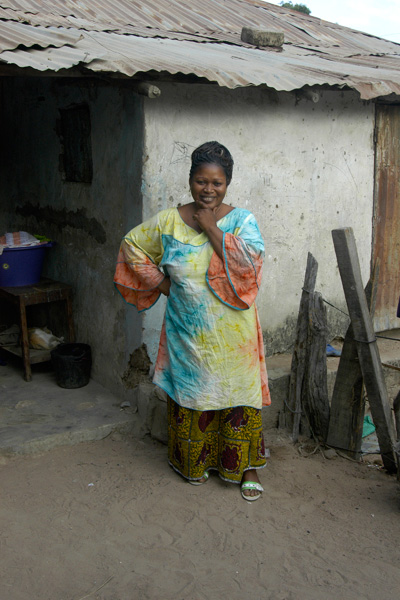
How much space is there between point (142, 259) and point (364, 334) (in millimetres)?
1413

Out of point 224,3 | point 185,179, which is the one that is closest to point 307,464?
point 185,179

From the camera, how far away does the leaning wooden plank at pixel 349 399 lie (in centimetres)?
398

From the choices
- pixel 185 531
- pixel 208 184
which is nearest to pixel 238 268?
pixel 208 184

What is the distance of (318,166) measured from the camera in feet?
16.4

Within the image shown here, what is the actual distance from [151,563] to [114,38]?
3548 mm

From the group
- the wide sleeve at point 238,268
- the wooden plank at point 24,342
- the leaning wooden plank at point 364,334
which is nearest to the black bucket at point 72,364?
the wooden plank at point 24,342

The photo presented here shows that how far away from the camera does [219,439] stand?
3723 mm

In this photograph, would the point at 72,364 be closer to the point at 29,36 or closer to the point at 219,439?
the point at 219,439

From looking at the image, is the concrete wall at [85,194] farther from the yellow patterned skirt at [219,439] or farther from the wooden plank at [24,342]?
the yellow patterned skirt at [219,439]

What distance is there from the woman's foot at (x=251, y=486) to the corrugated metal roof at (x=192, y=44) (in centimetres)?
229

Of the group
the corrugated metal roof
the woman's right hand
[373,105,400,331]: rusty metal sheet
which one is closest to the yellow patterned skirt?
the woman's right hand

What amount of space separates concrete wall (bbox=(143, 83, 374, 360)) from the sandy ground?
1054 mm

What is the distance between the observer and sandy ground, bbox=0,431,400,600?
2.87 m

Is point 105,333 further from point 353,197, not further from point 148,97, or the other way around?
point 353,197
